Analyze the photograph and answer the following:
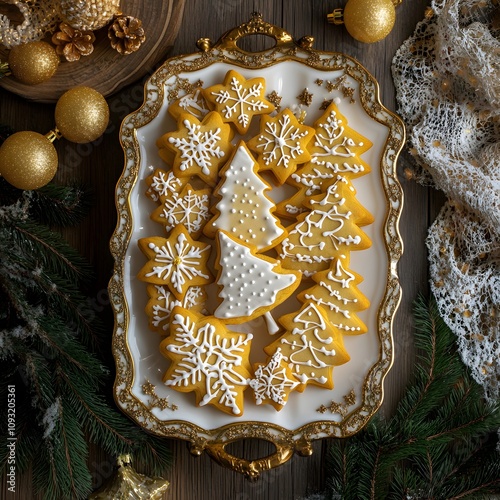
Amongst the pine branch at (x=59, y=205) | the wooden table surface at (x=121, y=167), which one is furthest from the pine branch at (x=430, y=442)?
the pine branch at (x=59, y=205)

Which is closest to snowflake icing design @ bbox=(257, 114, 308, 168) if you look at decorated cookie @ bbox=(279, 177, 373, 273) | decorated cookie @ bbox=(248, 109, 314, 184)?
decorated cookie @ bbox=(248, 109, 314, 184)

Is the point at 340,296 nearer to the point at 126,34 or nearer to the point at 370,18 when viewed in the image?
the point at 370,18

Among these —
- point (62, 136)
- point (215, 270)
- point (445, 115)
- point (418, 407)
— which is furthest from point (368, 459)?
point (62, 136)

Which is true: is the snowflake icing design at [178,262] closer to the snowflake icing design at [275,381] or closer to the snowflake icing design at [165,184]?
the snowflake icing design at [165,184]

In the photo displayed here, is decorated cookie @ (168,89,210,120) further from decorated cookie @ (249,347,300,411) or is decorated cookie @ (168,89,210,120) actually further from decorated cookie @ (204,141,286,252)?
decorated cookie @ (249,347,300,411)

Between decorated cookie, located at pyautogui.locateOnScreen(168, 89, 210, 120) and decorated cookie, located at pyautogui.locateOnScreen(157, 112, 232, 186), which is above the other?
decorated cookie, located at pyautogui.locateOnScreen(168, 89, 210, 120)

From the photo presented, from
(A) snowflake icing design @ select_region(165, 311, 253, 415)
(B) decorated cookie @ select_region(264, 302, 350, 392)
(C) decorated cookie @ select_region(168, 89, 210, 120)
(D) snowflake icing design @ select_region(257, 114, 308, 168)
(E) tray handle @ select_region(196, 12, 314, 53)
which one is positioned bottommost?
(A) snowflake icing design @ select_region(165, 311, 253, 415)

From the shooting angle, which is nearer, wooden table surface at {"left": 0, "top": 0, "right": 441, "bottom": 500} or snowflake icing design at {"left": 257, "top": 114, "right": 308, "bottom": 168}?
snowflake icing design at {"left": 257, "top": 114, "right": 308, "bottom": 168}
